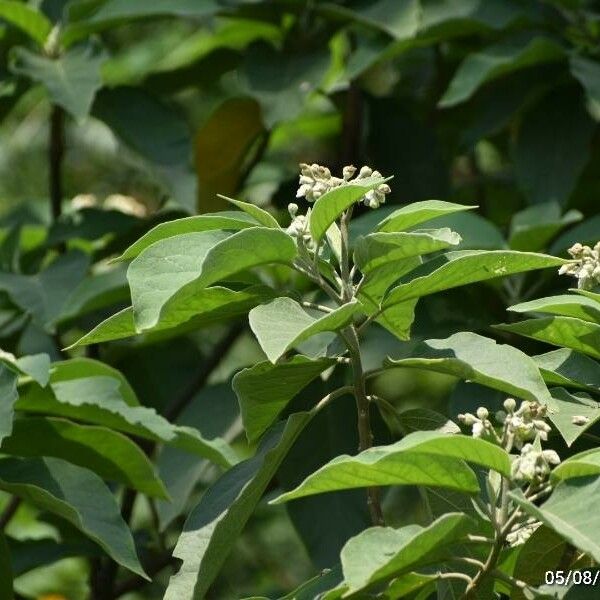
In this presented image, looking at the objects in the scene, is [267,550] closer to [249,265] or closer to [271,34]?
A: [271,34]

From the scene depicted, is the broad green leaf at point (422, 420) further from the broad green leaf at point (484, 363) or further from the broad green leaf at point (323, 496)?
the broad green leaf at point (323, 496)

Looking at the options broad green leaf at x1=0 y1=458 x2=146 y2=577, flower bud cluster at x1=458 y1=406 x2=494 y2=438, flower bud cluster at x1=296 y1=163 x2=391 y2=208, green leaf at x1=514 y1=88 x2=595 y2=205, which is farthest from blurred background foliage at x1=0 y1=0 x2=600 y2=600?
flower bud cluster at x1=458 y1=406 x2=494 y2=438

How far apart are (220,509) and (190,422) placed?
35.7 inches

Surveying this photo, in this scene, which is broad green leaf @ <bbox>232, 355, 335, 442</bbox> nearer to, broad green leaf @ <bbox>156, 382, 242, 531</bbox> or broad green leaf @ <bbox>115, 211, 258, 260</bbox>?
broad green leaf @ <bbox>115, 211, 258, 260</bbox>

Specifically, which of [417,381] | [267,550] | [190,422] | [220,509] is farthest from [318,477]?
[267,550]

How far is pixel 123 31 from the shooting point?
15.5 ft

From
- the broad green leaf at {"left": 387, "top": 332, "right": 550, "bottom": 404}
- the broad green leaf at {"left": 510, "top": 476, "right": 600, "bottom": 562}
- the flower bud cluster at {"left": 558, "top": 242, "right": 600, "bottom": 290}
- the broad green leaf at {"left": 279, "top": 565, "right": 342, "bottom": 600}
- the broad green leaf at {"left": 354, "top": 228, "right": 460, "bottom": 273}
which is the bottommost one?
the broad green leaf at {"left": 279, "top": 565, "right": 342, "bottom": 600}

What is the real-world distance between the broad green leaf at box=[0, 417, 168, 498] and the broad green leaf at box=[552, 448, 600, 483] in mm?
677

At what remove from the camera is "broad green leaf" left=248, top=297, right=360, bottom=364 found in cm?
115

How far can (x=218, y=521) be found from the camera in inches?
51.0

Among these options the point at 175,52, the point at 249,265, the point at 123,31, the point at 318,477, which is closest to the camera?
the point at 318,477

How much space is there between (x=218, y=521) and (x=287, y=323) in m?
0.21

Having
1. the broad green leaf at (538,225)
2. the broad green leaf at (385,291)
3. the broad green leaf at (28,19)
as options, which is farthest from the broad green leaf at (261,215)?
the broad green leaf at (28,19)

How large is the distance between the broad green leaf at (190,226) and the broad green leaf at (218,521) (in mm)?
198
